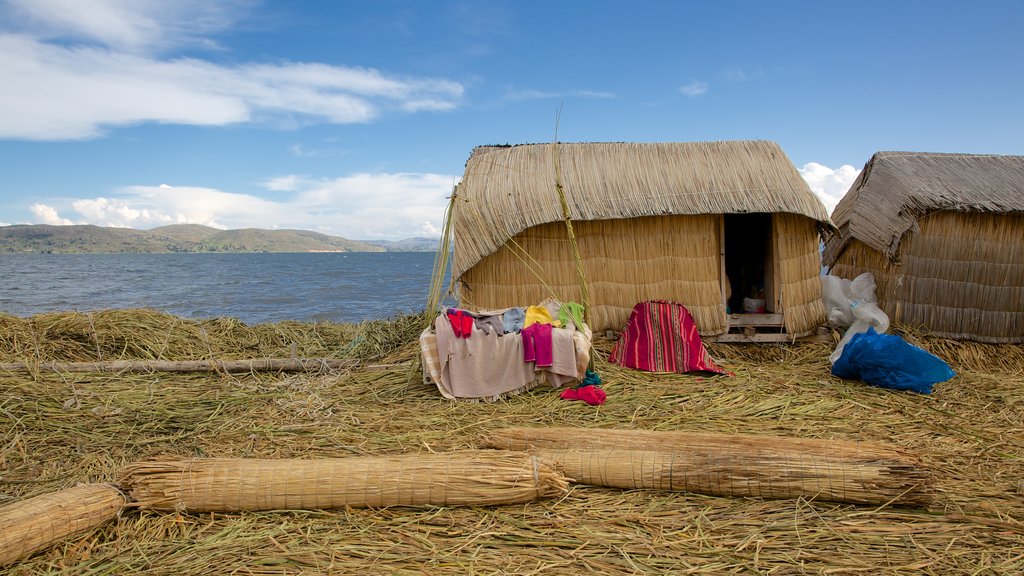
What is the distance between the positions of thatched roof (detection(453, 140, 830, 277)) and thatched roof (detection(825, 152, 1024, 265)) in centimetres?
132

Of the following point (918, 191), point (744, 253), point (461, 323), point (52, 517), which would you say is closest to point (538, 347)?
point (461, 323)

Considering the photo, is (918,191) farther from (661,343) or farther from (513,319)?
(513,319)

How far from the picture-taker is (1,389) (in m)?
5.91

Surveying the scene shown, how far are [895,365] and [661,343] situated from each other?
2.11 meters

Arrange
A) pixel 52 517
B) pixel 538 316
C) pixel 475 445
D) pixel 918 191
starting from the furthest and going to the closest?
pixel 918 191 → pixel 538 316 → pixel 475 445 → pixel 52 517

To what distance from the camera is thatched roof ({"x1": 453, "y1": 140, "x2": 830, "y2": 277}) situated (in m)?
7.18

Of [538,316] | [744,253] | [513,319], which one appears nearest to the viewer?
[513,319]

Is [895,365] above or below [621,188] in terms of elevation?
below

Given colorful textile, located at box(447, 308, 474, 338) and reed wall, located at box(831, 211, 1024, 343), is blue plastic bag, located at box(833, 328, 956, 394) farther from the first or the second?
colorful textile, located at box(447, 308, 474, 338)

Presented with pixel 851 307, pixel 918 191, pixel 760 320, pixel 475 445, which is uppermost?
pixel 918 191

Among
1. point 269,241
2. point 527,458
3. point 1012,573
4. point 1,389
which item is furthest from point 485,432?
point 269,241

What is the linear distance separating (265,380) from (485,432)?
9.84 feet

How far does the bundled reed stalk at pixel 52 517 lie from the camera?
313 cm

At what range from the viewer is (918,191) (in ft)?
25.7
